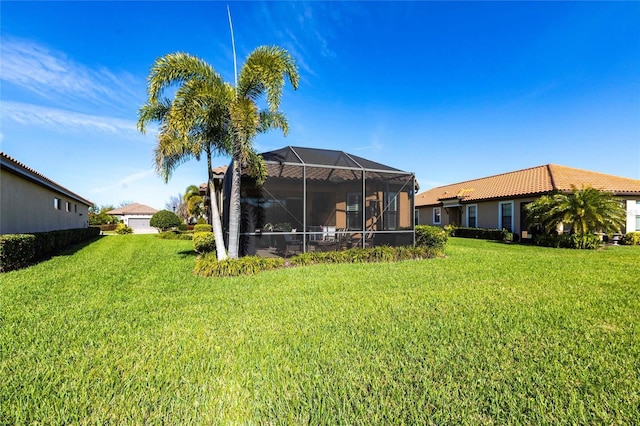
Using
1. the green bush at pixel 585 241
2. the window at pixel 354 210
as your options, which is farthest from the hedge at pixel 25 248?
the green bush at pixel 585 241

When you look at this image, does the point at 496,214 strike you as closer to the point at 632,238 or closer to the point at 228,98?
the point at 632,238

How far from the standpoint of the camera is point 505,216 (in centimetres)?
1778

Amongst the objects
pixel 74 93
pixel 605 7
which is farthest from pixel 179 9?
pixel 605 7

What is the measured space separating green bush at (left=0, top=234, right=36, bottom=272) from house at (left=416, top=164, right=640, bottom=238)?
2140 centimetres

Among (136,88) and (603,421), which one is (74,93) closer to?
(136,88)

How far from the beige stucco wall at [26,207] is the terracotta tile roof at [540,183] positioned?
22531 mm

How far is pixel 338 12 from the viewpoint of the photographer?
10.4 metres

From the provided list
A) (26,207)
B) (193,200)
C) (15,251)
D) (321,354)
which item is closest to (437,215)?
(193,200)

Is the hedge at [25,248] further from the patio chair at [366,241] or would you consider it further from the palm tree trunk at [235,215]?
the patio chair at [366,241]

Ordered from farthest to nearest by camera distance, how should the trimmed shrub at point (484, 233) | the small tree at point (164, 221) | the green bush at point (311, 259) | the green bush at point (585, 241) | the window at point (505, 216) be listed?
the small tree at point (164, 221) < the window at point (505, 216) < the trimmed shrub at point (484, 233) < the green bush at point (585, 241) < the green bush at point (311, 259)

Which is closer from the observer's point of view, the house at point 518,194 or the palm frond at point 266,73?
the palm frond at point 266,73

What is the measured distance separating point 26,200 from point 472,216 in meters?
24.1

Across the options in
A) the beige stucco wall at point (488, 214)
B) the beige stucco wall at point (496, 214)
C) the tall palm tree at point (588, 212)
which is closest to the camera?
the tall palm tree at point (588, 212)

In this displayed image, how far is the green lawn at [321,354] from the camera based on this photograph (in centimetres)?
218
